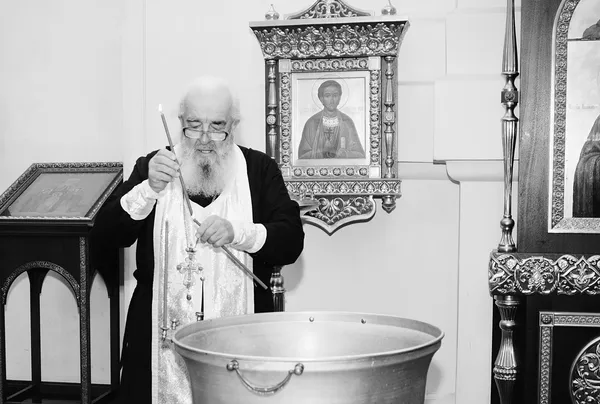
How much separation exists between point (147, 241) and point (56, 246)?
1.19 m

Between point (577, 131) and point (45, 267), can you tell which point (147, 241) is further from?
point (577, 131)

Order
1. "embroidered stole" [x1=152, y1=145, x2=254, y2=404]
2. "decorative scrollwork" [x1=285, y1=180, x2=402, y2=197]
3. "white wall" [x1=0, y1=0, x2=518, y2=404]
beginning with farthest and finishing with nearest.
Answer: "decorative scrollwork" [x1=285, y1=180, x2=402, y2=197]
"white wall" [x1=0, y1=0, x2=518, y2=404]
"embroidered stole" [x1=152, y1=145, x2=254, y2=404]

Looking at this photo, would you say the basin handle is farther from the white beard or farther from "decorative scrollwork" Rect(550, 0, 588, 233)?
"decorative scrollwork" Rect(550, 0, 588, 233)

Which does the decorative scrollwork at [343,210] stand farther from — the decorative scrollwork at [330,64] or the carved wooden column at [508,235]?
the carved wooden column at [508,235]

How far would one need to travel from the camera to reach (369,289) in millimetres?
4168

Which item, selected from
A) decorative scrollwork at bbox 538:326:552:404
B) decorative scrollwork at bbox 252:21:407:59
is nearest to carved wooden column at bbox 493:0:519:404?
decorative scrollwork at bbox 538:326:552:404

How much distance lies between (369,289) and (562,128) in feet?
4.54

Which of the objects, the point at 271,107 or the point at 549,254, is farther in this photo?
the point at 271,107

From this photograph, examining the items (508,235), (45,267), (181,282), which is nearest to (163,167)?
(181,282)

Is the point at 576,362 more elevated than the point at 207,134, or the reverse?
the point at 207,134

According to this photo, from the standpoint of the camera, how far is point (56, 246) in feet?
13.2

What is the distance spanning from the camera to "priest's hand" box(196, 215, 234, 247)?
8.43ft

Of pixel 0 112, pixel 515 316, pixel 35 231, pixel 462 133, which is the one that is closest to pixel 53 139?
pixel 0 112

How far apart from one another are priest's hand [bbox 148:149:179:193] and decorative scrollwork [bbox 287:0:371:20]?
168cm
